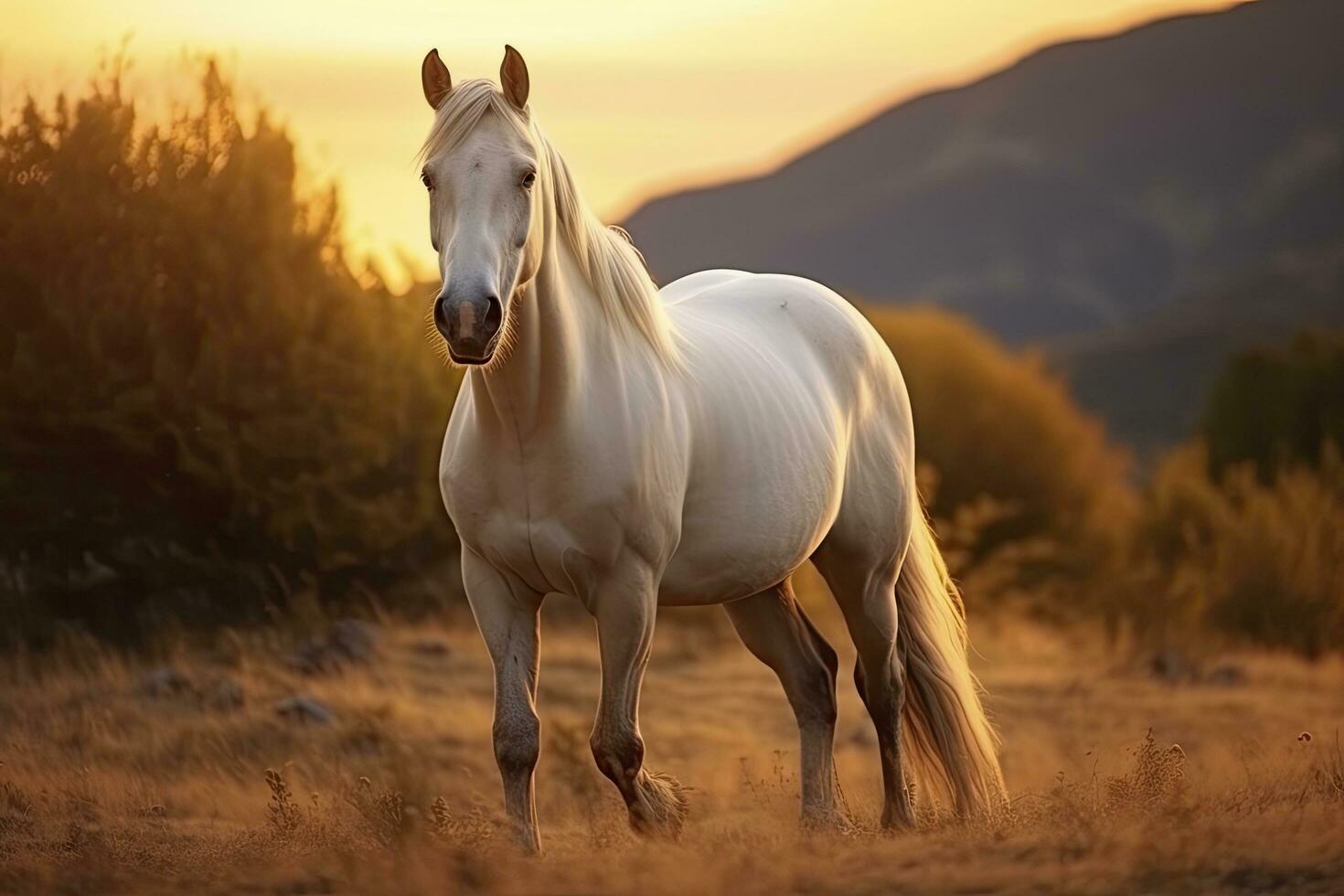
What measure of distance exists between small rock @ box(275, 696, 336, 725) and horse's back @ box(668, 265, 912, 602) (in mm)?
4039

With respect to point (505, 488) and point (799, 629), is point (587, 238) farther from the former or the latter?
point (799, 629)

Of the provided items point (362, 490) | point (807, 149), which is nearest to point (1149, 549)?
point (362, 490)

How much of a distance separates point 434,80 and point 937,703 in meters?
3.17

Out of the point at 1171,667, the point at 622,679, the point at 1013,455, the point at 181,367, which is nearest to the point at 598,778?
the point at 622,679

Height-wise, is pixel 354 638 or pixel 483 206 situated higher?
pixel 483 206

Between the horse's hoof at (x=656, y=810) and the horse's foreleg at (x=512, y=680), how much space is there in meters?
0.35

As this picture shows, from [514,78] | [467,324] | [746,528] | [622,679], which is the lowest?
[622,679]

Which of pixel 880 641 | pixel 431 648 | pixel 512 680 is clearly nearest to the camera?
pixel 512 680

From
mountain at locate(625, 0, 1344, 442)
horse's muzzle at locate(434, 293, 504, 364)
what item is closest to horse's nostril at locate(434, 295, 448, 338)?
horse's muzzle at locate(434, 293, 504, 364)

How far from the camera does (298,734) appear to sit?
9.28m

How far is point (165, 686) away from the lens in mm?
10039

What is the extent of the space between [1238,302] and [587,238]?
82.0 metres

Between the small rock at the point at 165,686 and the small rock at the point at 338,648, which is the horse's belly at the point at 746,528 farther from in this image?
the small rock at the point at 338,648

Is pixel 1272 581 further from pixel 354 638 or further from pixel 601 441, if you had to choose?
pixel 601 441
